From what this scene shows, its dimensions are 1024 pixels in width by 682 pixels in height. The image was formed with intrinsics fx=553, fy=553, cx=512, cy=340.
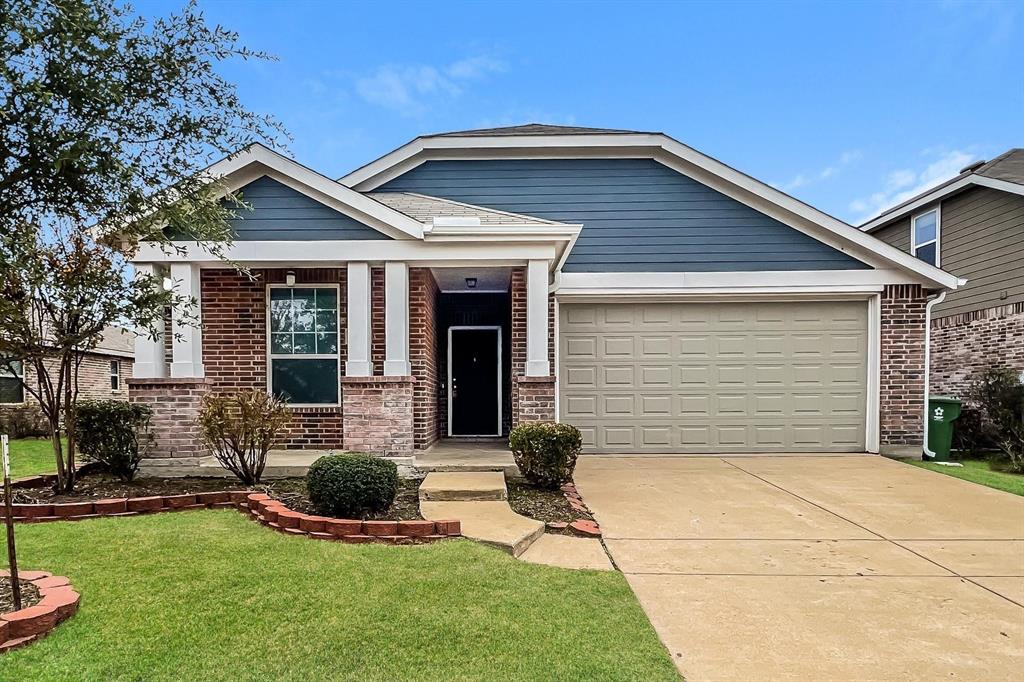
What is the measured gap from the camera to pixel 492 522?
4.88 metres

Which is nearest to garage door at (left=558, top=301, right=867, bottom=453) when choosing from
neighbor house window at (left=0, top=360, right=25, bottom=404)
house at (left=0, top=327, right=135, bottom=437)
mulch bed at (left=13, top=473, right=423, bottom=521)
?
mulch bed at (left=13, top=473, right=423, bottom=521)

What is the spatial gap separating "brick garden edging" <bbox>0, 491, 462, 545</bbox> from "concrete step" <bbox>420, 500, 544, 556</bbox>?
0.22m

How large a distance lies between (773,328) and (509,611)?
778 centimetres

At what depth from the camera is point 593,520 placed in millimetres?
5305

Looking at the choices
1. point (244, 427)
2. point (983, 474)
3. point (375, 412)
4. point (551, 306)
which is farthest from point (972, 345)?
point (244, 427)

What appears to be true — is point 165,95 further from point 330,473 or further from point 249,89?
point 330,473

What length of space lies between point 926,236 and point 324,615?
15.3m

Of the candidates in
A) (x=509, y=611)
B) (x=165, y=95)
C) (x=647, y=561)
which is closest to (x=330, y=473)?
(x=509, y=611)

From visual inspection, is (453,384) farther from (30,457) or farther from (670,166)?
(30,457)

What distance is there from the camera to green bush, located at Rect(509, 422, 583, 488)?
6.23 m

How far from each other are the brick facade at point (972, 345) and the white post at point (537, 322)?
9468 millimetres

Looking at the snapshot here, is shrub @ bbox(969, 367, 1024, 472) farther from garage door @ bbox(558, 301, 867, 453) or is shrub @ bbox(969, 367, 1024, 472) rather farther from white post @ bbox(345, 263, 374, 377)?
white post @ bbox(345, 263, 374, 377)

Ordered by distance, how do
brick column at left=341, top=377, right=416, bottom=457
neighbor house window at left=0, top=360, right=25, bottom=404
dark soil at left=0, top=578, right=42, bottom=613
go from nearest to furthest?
dark soil at left=0, top=578, right=42, bottom=613 < brick column at left=341, top=377, right=416, bottom=457 < neighbor house window at left=0, top=360, right=25, bottom=404

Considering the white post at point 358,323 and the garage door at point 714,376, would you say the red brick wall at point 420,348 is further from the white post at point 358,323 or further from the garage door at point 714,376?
the garage door at point 714,376
